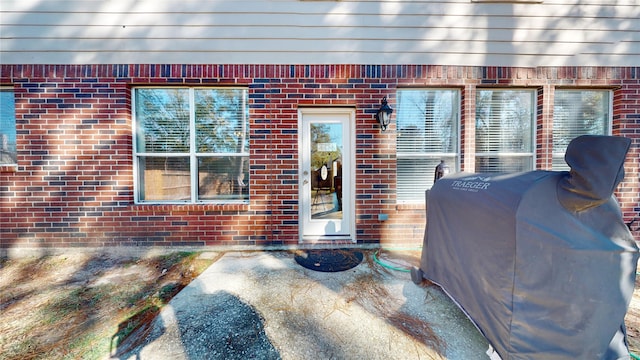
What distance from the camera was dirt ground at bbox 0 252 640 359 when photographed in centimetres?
197

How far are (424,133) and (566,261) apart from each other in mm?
2604

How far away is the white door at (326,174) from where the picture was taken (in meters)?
3.72

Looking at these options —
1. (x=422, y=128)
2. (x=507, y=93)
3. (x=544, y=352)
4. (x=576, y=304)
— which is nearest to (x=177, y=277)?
(x=544, y=352)

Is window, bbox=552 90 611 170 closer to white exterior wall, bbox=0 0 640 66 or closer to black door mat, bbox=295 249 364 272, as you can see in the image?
white exterior wall, bbox=0 0 640 66

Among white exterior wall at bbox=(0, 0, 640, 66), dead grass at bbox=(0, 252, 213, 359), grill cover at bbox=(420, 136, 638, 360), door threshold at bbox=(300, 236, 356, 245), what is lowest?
dead grass at bbox=(0, 252, 213, 359)

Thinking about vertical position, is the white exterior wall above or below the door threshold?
above

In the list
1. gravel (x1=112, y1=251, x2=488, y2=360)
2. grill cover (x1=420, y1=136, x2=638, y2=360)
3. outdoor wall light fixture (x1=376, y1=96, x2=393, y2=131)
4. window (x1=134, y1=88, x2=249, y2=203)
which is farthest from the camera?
window (x1=134, y1=88, x2=249, y2=203)

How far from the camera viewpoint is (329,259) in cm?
324

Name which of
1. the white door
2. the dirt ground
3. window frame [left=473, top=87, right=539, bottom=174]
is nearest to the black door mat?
the white door

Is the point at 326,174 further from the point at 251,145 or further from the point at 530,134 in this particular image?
the point at 530,134

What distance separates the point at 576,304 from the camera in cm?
143

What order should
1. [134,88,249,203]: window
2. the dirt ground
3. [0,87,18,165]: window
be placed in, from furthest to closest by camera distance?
1. [134,88,249,203]: window
2. [0,87,18,165]: window
3. the dirt ground

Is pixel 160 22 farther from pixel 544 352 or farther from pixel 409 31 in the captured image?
pixel 544 352

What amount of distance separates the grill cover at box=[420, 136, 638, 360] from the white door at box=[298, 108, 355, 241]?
2279mm
